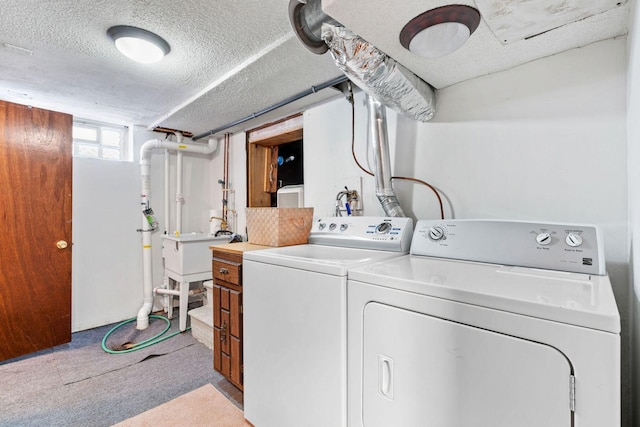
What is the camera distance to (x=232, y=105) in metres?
2.60

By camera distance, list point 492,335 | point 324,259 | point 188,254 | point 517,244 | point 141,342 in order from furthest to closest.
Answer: point 188,254 → point 141,342 → point 324,259 → point 517,244 → point 492,335

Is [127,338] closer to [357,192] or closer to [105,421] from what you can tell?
[105,421]

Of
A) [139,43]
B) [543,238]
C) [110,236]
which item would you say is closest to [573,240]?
[543,238]

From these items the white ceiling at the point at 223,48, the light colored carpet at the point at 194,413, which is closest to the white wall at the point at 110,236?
the white ceiling at the point at 223,48

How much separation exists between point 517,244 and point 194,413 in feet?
6.42

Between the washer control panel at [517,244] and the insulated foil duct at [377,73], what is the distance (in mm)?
623

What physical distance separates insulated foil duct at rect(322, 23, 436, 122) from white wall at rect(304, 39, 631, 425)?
0.24 m

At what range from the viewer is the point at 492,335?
76 cm

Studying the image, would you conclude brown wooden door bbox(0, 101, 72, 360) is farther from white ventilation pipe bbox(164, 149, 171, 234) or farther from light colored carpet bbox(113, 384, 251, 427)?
light colored carpet bbox(113, 384, 251, 427)

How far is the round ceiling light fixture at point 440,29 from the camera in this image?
988 mm

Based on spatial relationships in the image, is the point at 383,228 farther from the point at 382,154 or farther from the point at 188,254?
the point at 188,254

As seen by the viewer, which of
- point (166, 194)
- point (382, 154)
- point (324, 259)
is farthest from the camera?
point (166, 194)

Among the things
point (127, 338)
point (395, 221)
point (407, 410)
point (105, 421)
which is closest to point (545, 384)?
point (407, 410)

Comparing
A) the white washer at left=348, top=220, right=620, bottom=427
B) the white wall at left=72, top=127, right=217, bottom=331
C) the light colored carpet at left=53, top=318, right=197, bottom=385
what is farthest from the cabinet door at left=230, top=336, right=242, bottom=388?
the white wall at left=72, top=127, right=217, bottom=331
